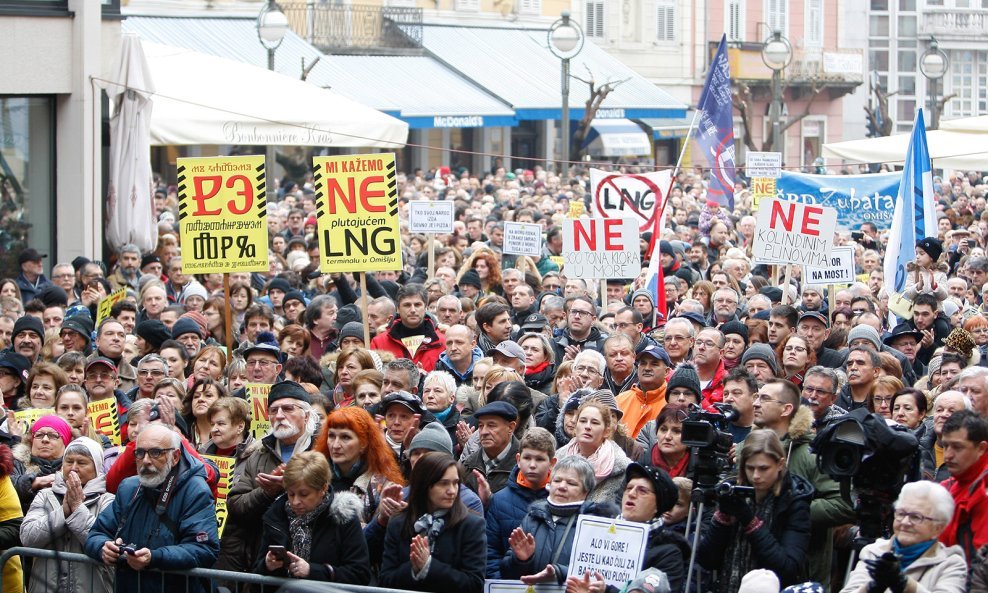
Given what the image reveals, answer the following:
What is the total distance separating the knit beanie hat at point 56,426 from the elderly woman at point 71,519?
432mm

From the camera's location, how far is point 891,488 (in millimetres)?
6062

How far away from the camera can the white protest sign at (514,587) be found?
20.9 feet

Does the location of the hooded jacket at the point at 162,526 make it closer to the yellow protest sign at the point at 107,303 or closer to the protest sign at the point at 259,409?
the protest sign at the point at 259,409

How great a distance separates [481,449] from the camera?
762cm

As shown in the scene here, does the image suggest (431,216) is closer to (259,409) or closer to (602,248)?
(602,248)

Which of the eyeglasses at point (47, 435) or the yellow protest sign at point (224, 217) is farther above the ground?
the yellow protest sign at point (224, 217)

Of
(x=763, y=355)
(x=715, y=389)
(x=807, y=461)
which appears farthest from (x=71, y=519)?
(x=763, y=355)

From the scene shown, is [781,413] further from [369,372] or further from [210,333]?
[210,333]

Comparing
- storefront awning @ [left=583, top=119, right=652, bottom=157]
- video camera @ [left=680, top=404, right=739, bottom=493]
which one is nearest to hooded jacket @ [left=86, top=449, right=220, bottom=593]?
video camera @ [left=680, top=404, right=739, bottom=493]

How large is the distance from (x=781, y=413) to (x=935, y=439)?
0.81 metres

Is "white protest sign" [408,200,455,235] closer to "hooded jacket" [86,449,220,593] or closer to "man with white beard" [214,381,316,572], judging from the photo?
"man with white beard" [214,381,316,572]

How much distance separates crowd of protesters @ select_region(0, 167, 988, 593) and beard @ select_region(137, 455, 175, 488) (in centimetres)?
3

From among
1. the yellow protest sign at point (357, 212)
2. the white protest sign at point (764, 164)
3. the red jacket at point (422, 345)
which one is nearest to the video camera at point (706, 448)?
the red jacket at point (422, 345)

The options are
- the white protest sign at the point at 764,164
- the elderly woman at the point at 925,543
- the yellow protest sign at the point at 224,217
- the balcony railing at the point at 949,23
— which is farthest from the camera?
the balcony railing at the point at 949,23
